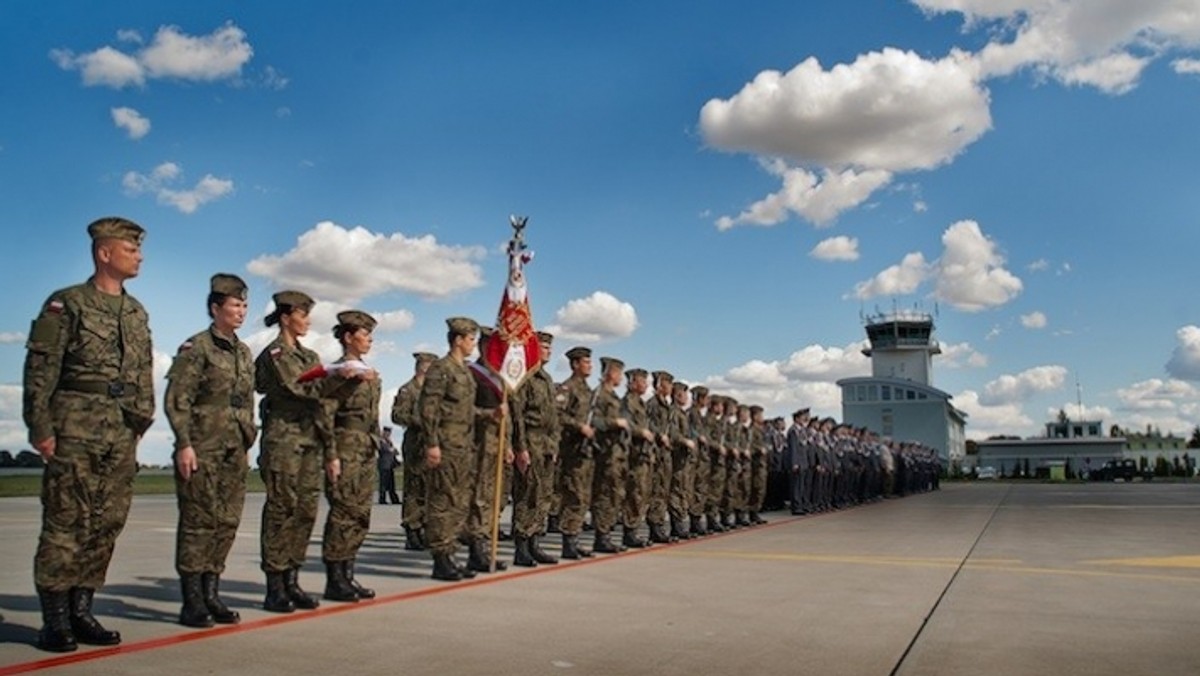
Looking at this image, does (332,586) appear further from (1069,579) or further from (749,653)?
(1069,579)

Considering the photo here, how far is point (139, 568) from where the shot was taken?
26.6 ft

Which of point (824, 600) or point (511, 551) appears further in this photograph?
point (511, 551)

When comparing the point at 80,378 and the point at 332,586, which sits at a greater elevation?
the point at 80,378

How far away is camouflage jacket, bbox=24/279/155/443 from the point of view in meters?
4.61

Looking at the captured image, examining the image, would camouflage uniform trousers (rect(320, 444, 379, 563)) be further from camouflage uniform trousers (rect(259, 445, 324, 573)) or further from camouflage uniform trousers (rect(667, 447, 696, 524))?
camouflage uniform trousers (rect(667, 447, 696, 524))

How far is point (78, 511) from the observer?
184 inches

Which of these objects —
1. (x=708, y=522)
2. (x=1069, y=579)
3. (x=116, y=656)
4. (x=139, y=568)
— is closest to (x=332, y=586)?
(x=116, y=656)

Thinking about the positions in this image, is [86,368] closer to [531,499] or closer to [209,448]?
[209,448]

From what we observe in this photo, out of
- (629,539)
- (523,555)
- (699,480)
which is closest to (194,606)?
(523,555)

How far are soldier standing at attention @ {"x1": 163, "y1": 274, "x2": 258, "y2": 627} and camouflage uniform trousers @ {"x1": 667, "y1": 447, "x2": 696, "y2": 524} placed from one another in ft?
21.9

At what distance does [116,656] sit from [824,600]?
423cm

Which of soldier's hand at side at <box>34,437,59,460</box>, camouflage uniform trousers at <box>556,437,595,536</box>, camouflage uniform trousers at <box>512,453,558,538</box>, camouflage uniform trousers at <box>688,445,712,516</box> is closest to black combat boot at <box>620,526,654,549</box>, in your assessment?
camouflage uniform trousers at <box>556,437,595,536</box>

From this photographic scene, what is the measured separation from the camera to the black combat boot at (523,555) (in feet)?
27.9

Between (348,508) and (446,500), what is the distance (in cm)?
114
